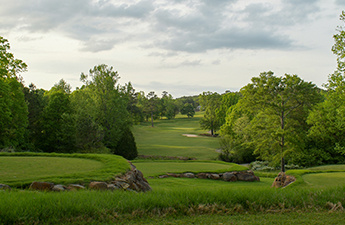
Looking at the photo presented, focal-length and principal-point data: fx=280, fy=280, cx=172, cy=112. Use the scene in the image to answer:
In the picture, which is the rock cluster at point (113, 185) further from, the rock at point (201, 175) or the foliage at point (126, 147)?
the foliage at point (126, 147)

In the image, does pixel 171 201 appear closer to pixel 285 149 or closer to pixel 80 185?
pixel 80 185

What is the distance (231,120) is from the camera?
4053 cm

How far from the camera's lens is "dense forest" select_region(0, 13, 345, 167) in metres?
23.8

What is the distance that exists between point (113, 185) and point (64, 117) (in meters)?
23.2

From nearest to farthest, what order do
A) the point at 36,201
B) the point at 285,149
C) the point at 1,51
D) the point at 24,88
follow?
the point at 36,201
the point at 1,51
the point at 285,149
the point at 24,88

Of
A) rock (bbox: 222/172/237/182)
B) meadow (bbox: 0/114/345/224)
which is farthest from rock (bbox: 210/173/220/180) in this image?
meadow (bbox: 0/114/345/224)

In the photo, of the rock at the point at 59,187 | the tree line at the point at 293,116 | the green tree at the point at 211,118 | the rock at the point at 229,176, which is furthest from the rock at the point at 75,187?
the green tree at the point at 211,118

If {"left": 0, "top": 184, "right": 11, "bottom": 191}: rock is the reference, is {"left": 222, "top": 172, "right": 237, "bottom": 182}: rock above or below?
below

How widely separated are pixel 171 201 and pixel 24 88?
110ft

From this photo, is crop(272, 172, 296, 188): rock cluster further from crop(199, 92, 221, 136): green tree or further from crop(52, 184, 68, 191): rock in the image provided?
crop(199, 92, 221, 136): green tree

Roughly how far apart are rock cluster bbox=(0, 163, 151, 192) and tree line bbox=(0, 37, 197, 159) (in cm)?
1747

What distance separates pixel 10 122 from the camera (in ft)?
87.1

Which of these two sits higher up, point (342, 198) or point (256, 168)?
point (342, 198)

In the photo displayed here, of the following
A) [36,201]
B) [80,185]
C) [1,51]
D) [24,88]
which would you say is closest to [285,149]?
[80,185]
